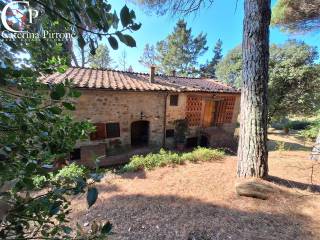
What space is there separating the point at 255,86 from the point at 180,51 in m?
24.4

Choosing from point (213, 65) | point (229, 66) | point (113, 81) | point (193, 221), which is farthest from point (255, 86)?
point (213, 65)

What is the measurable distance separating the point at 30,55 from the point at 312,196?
16.5 ft

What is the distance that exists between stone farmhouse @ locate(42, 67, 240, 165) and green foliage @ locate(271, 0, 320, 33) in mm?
4443

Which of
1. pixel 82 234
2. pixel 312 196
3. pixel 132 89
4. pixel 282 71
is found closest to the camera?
pixel 82 234

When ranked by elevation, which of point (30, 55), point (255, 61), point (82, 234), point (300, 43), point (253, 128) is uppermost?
point (300, 43)

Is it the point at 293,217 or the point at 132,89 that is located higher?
the point at 132,89

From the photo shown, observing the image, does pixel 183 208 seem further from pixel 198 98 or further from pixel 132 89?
pixel 198 98

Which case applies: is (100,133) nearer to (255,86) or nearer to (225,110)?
(255,86)

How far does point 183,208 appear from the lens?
372cm

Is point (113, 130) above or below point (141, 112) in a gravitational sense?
below

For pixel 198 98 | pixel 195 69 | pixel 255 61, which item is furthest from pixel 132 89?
pixel 195 69

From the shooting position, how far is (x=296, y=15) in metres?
8.08

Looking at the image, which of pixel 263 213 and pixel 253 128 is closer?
pixel 263 213

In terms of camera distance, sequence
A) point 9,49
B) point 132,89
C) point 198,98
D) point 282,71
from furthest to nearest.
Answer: point 282,71 → point 198,98 → point 132,89 → point 9,49
